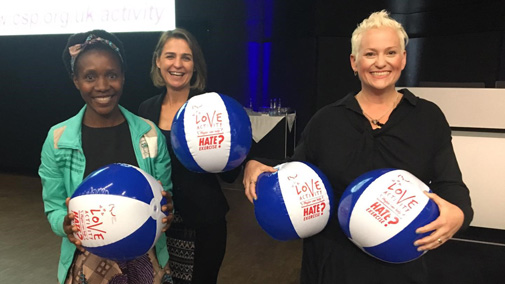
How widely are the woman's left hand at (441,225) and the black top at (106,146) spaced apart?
991 millimetres

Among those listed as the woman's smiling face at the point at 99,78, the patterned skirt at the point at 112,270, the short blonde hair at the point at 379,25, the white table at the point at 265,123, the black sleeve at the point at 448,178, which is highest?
the short blonde hair at the point at 379,25

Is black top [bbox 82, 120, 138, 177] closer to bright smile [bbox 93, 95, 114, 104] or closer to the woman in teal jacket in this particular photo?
the woman in teal jacket

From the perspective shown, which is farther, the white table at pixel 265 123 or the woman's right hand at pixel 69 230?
the white table at pixel 265 123

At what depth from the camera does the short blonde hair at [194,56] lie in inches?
67.8

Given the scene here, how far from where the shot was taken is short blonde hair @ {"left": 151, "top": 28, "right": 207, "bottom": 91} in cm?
172

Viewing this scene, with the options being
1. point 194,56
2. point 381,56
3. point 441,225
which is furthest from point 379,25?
point 194,56

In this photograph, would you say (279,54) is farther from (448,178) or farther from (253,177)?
(448,178)

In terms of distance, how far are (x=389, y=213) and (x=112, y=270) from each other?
0.97 meters

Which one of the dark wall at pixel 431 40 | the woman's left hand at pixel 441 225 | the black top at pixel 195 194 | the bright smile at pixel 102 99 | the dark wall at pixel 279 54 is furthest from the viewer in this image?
the dark wall at pixel 431 40

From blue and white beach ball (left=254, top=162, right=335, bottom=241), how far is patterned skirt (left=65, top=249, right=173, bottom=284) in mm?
482

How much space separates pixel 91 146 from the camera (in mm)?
1370

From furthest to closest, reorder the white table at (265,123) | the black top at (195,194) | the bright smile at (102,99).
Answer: the white table at (265,123), the black top at (195,194), the bright smile at (102,99)

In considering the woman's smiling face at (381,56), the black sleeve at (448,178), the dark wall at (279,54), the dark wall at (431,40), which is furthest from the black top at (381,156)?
the dark wall at (431,40)

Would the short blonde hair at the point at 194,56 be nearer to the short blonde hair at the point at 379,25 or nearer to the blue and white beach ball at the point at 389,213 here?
the short blonde hair at the point at 379,25
